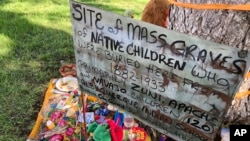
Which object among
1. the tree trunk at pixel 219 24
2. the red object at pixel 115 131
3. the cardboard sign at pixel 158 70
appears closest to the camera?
the cardboard sign at pixel 158 70

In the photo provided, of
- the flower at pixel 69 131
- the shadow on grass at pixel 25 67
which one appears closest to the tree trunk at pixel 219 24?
the flower at pixel 69 131

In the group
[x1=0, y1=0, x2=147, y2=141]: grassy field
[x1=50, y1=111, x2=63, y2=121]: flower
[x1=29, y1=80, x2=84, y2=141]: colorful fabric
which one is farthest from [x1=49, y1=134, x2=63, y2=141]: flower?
[x1=0, y1=0, x2=147, y2=141]: grassy field

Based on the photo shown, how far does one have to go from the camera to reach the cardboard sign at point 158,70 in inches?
62.7

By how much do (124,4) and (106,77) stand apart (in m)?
3.74

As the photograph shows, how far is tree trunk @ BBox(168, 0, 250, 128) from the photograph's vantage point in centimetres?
188

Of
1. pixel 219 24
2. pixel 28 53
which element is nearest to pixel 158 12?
pixel 219 24

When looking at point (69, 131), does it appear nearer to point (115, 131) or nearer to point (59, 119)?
point (59, 119)

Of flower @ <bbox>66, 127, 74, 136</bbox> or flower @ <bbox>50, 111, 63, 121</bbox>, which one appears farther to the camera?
flower @ <bbox>50, 111, 63, 121</bbox>

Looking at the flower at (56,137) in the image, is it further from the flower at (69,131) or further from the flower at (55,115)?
the flower at (55,115)

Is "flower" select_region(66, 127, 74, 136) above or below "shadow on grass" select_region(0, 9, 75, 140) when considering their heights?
below

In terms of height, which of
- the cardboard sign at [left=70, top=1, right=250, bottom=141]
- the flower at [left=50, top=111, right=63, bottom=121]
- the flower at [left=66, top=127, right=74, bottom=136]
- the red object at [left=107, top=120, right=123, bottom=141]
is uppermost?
the cardboard sign at [left=70, top=1, right=250, bottom=141]

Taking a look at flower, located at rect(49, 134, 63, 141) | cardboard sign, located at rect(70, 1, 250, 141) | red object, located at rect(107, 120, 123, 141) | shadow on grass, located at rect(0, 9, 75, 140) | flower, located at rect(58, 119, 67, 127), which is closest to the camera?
cardboard sign, located at rect(70, 1, 250, 141)

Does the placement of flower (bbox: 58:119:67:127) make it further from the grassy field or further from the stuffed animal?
the stuffed animal

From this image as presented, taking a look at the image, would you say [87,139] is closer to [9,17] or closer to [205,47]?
[205,47]
